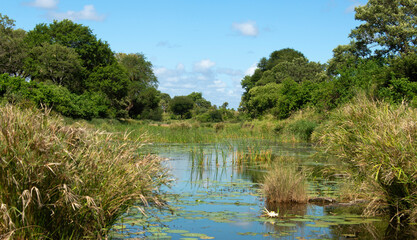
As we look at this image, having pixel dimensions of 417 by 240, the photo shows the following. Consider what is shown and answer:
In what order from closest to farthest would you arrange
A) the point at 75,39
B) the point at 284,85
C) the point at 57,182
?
the point at 57,182 → the point at 284,85 → the point at 75,39

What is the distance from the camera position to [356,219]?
7.77 metres

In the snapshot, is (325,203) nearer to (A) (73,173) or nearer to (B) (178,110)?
(A) (73,173)

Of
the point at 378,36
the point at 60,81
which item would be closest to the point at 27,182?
the point at 378,36

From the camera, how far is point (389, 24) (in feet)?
119

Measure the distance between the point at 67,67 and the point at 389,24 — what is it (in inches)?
1230

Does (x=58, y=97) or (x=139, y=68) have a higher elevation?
(x=139, y=68)

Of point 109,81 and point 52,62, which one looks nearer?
point 52,62

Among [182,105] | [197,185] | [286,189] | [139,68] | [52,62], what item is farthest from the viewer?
[182,105]

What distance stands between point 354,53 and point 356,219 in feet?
108

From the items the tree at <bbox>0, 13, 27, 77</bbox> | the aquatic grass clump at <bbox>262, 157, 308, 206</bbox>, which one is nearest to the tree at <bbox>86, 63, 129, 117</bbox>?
the tree at <bbox>0, 13, 27, 77</bbox>

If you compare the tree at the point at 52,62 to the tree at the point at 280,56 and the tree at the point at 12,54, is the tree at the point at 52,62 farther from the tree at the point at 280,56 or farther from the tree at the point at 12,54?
the tree at the point at 280,56

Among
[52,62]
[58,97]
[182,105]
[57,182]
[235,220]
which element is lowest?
[235,220]

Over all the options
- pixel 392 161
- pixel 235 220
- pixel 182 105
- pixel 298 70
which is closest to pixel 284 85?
pixel 298 70

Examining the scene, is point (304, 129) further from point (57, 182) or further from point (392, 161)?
point (57, 182)
